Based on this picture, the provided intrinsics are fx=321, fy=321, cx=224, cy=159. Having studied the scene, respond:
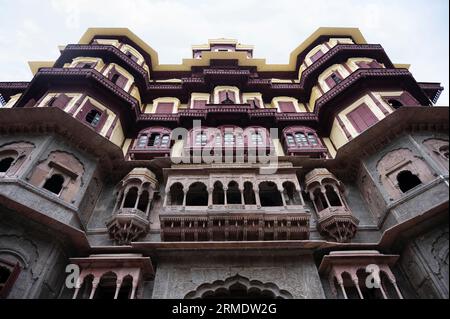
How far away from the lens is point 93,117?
16828 mm

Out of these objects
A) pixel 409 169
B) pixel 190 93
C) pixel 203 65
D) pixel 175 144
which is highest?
pixel 203 65

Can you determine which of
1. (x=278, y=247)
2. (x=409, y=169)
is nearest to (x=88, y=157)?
(x=278, y=247)

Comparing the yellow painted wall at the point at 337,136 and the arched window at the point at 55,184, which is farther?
the yellow painted wall at the point at 337,136

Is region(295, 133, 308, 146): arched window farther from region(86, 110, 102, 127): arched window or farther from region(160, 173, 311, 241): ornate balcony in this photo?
region(86, 110, 102, 127): arched window

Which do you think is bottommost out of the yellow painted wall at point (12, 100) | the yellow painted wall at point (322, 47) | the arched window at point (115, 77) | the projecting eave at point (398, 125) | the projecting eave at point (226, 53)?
the projecting eave at point (398, 125)

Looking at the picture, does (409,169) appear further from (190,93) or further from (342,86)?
(190,93)

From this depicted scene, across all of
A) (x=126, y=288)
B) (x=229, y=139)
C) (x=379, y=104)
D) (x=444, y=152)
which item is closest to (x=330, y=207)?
(x=444, y=152)

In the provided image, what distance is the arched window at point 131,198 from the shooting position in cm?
1451

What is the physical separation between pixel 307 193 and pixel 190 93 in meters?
11.6

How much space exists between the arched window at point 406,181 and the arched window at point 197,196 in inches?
325

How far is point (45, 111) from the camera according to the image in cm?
1356

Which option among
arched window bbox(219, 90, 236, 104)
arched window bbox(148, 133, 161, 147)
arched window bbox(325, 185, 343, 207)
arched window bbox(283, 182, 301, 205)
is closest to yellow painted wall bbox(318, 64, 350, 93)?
arched window bbox(219, 90, 236, 104)

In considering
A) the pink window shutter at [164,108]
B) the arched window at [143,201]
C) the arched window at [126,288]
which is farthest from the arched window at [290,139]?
the arched window at [126,288]

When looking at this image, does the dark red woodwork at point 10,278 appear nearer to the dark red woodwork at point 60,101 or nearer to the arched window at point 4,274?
the arched window at point 4,274
